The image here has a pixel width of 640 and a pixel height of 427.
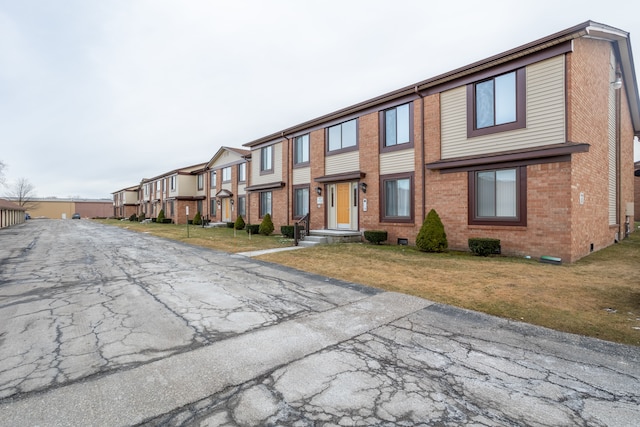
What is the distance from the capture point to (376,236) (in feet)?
45.4

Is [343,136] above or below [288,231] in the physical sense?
above

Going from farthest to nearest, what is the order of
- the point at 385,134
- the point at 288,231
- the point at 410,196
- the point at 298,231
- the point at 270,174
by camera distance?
the point at 270,174
the point at 288,231
the point at 298,231
the point at 385,134
the point at 410,196

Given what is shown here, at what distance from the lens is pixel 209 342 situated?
153 inches

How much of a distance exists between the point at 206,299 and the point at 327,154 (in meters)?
12.7

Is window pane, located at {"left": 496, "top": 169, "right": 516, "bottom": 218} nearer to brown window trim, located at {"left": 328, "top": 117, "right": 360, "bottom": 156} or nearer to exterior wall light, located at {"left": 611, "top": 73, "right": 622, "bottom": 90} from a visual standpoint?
exterior wall light, located at {"left": 611, "top": 73, "right": 622, "bottom": 90}

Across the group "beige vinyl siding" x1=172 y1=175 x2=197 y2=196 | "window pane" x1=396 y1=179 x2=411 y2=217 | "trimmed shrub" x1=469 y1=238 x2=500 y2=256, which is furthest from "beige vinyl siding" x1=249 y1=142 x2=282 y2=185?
"beige vinyl siding" x1=172 y1=175 x2=197 y2=196

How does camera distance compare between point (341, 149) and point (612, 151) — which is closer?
point (612, 151)

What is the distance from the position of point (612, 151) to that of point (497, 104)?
7179mm

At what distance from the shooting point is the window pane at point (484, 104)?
11008mm

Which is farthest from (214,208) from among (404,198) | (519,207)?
(519,207)

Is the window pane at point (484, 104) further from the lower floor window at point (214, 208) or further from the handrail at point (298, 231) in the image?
the lower floor window at point (214, 208)

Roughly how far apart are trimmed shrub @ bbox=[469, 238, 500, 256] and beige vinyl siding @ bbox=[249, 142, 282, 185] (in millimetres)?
13298

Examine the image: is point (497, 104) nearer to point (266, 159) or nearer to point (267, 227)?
point (267, 227)

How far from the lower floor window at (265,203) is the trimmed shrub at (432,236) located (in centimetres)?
1289
